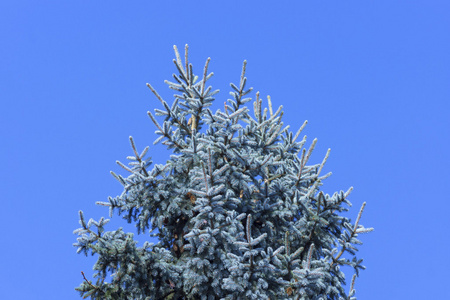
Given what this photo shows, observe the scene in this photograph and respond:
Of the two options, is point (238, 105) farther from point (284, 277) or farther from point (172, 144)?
point (284, 277)

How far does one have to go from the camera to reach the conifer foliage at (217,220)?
10.1 metres

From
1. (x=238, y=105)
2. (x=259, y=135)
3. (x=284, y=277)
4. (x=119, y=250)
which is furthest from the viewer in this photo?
(x=259, y=135)

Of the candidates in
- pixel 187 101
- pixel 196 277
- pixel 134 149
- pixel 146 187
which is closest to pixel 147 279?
pixel 196 277

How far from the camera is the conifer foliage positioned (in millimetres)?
10125

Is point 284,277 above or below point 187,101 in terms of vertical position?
below

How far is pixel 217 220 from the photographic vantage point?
10438 mm

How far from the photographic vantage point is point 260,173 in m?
11.3

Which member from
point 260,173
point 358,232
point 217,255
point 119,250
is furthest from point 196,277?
point 358,232

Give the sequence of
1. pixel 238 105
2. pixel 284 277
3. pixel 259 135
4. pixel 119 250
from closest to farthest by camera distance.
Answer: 1. pixel 119 250
2. pixel 284 277
3. pixel 238 105
4. pixel 259 135

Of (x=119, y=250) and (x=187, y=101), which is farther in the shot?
(x=187, y=101)

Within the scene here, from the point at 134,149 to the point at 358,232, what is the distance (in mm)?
4485

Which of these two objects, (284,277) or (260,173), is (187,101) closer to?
(260,173)

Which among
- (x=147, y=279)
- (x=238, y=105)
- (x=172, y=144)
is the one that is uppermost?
(x=238, y=105)

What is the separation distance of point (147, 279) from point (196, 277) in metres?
0.95
